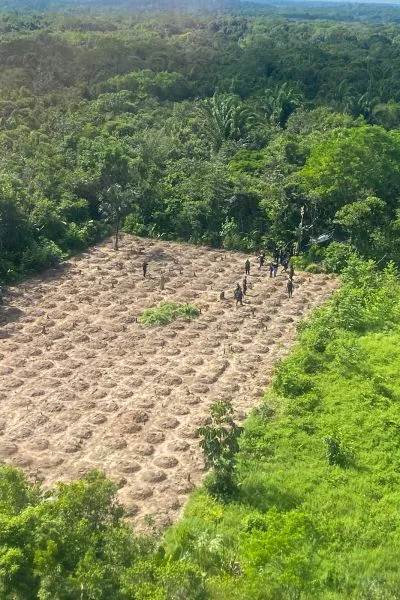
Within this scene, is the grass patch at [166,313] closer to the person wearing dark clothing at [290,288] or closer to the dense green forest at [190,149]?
the person wearing dark clothing at [290,288]

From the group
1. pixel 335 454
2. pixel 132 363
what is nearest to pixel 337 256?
pixel 132 363

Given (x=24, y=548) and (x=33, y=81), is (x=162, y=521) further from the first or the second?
(x=33, y=81)

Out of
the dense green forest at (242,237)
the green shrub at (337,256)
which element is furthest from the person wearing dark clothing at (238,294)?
the green shrub at (337,256)

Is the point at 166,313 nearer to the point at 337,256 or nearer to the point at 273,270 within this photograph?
the point at 273,270

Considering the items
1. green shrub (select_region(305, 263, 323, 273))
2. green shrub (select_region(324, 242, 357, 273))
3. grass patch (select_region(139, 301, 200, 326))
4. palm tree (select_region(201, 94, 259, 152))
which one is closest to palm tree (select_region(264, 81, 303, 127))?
palm tree (select_region(201, 94, 259, 152))

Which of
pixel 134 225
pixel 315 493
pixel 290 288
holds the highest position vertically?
pixel 315 493

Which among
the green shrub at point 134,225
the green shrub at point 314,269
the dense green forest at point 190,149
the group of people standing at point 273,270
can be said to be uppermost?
the dense green forest at point 190,149
